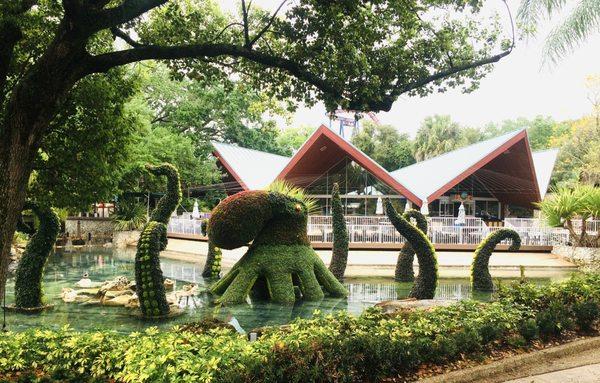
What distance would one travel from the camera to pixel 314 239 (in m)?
21.3

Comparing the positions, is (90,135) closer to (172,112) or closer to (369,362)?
(369,362)

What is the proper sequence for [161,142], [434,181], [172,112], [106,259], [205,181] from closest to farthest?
[106,259] < [434,181] < [161,142] < [205,181] < [172,112]

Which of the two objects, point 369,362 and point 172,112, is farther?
point 172,112

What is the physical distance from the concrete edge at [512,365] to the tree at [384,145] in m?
39.9

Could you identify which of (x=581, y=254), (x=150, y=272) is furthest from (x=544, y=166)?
(x=150, y=272)

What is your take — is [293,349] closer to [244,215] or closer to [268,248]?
[244,215]

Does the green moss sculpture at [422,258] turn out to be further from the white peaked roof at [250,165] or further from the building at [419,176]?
the white peaked roof at [250,165]

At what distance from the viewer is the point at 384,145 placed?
45844 mm

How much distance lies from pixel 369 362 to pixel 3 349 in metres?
3.67

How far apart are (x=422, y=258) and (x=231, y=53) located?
7318mm

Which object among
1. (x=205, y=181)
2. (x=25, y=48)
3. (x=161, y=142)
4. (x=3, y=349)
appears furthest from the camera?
(x=205, y=181)

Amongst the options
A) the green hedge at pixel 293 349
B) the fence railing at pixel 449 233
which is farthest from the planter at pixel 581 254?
the green hedge at pixel 293 349

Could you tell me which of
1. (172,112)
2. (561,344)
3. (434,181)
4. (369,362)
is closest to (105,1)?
(369,362)

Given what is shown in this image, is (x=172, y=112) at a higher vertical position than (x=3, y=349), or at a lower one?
higher
